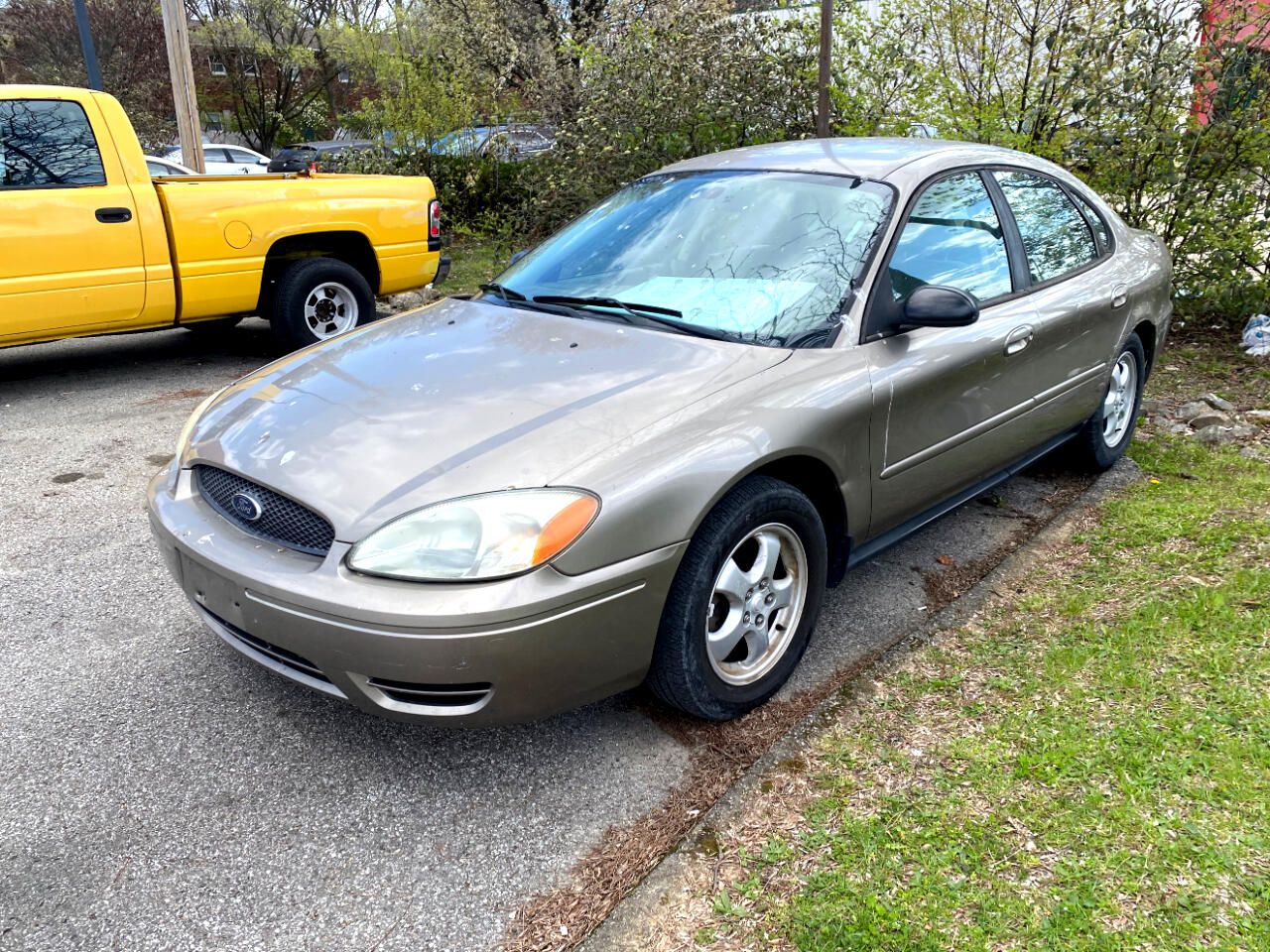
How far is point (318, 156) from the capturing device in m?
16.3

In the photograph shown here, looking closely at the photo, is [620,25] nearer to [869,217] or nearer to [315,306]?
[315,306]

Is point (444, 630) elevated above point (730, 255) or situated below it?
below

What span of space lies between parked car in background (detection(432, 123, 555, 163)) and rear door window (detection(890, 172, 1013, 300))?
982 centimetres

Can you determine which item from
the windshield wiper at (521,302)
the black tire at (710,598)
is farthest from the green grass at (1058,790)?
the windshield wiper at (521,302)

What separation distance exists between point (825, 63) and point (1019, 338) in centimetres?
481

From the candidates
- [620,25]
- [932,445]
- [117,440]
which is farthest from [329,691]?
[620,25]

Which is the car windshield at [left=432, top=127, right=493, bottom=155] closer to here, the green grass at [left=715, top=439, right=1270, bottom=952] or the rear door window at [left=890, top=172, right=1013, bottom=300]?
the rear door window at [left=890, top=172, right=1013, bottom=300]

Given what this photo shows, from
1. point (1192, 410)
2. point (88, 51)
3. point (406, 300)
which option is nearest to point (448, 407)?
point (1192, 410)

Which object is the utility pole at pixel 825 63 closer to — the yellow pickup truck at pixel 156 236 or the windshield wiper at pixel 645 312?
the yellow pickup truck at pixel 156 236

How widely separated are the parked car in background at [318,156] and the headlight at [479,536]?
27.9 ft

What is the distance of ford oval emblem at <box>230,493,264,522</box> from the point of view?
248 centimetres

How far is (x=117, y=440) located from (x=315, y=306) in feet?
6.68

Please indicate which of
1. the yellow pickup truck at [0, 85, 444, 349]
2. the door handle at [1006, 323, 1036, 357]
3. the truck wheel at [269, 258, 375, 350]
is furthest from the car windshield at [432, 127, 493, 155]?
the door handle at [1006, 323, 1036, 357]

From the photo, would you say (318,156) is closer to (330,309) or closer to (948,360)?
(330,309)
